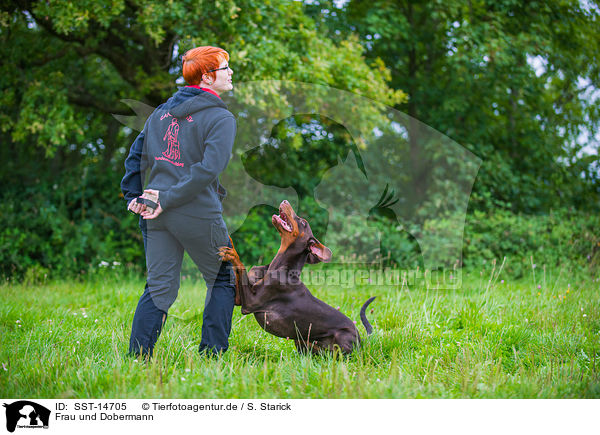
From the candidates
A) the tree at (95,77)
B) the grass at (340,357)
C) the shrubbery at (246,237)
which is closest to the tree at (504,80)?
the shrubbery at (246,237)

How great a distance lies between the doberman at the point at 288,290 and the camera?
288cm

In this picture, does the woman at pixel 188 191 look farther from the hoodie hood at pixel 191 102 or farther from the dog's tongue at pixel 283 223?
the dog's tongue at pixel 283 223

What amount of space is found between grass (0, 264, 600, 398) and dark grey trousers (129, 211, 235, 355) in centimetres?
15

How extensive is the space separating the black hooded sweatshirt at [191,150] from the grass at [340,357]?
2.95 ft

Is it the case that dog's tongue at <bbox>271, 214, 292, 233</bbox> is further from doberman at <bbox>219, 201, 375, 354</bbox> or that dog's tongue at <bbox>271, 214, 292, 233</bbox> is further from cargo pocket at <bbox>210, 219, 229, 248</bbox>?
cargo pocket at <bbox>210, 219, 229, 248</bbox>

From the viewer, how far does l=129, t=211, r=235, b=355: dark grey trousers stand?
9.05 ft

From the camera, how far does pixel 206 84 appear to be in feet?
9.21

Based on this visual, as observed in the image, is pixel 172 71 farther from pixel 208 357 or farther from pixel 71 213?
pixel 208 357

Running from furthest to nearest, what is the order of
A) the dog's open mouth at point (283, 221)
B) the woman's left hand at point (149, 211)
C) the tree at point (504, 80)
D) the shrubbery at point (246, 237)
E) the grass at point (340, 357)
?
the tree at point (504, 80), the shrubbery at point (246, 237), the dog's open mouth at point (283, 221), the woman's left hand at point (149, 211), the grass at point (340, 357)

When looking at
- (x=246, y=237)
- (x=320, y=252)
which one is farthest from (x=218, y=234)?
(x=246, y=237)

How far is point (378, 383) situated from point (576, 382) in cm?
114

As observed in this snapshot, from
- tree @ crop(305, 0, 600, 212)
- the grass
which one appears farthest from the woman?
tree @ crop(305, 0, 600, 212)

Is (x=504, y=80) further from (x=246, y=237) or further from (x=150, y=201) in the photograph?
(x=150, y=201)
